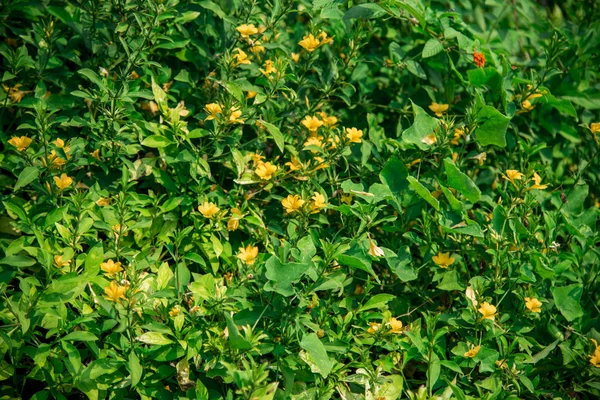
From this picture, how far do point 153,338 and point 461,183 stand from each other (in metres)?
1.26

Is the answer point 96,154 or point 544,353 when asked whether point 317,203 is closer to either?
point 96,154

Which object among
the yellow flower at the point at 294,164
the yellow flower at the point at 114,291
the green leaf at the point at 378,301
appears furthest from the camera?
the yellow flower at the point at 294,164

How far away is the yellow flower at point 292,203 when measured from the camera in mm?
2347

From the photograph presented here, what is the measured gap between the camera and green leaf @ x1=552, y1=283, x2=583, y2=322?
8.03 ft

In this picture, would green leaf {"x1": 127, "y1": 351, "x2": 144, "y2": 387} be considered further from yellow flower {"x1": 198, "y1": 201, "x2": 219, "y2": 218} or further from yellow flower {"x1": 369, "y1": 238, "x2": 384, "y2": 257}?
yellow flower {"x1": 369, "y1": 238, "x2": 384, "y2": 257}

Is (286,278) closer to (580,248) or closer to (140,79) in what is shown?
(140,79)

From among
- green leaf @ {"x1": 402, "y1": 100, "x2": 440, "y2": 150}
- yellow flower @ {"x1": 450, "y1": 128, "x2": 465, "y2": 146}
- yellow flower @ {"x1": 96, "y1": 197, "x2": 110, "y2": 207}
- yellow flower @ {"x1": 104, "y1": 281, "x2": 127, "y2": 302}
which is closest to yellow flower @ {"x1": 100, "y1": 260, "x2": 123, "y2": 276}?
yellow flower @ {"x1": 104, "y1": 281, "x2": 127, "y2": 302}

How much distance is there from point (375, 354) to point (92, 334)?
1.00 m

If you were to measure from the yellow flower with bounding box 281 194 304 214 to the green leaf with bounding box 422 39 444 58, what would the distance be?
0.94 meters

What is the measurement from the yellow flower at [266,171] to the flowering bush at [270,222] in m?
0.01

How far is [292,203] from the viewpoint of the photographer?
2.37m

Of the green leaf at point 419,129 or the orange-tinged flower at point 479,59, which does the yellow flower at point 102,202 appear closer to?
the green leaf at point 419,129

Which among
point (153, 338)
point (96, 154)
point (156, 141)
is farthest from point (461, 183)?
point (96, 154)

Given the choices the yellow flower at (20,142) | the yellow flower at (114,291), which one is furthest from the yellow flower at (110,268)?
the yellow flower at (20,142)
